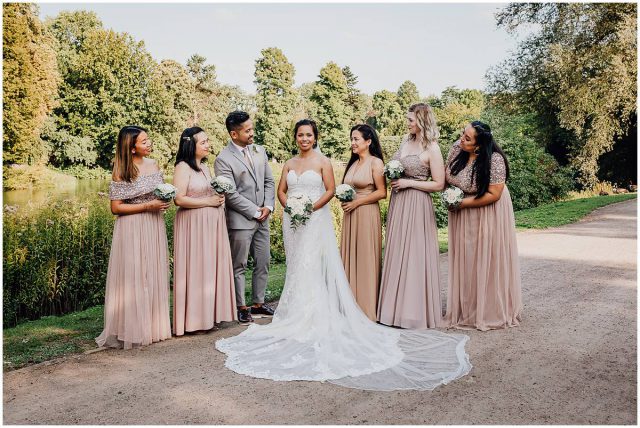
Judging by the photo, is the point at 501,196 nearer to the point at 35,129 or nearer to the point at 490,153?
the point at 490,153

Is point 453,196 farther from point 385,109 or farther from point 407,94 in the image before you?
point 407,94

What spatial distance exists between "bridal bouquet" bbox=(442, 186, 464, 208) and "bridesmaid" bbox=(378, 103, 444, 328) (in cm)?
14

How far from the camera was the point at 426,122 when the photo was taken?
6.42 meters

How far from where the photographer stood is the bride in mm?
4832

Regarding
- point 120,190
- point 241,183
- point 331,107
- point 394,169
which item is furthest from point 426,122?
point 331,107

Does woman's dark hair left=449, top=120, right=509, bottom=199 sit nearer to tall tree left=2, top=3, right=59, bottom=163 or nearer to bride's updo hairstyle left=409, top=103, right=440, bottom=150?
bride's updo hairstyle left=409, top=103, right=440, bottom=150

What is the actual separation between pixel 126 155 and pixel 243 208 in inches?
59.1

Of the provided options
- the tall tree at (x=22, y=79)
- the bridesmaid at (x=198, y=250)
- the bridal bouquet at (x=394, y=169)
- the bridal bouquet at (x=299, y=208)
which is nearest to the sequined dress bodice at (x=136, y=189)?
the bridesmaid at (x=198, y=250)

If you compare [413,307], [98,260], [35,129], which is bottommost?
[413,307]

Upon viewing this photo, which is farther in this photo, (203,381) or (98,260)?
(98,260)

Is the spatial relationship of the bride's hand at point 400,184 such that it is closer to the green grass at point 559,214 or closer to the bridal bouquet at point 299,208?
the bridal bouquet at point 299,208

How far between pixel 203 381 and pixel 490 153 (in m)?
4.00

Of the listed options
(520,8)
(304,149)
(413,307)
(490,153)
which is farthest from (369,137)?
(520,8)

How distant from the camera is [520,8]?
82.3ft
